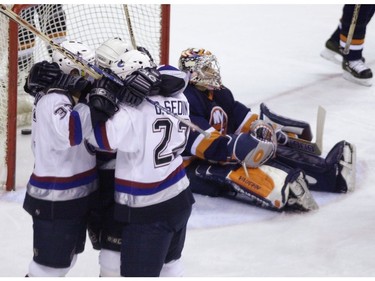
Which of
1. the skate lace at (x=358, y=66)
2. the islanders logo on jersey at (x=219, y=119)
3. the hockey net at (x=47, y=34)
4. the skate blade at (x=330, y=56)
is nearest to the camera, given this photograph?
the islanders logo on jersey at (x=219, y=119)

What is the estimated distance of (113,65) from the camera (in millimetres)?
3377

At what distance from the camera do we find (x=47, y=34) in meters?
5.09

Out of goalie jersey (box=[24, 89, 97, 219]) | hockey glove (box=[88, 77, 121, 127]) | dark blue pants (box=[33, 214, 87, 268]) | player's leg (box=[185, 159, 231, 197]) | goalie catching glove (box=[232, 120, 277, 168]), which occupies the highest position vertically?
hockey glove (box=[88, 77, 121, 127])

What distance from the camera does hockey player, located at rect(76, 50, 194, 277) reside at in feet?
10.8

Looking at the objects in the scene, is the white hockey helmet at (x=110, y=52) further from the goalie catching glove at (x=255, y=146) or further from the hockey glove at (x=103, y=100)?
the goalie catching glove at (x=255, y=146)

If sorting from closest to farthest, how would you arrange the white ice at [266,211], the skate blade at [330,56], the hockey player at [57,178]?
the hockey player at [57,178], the white ice at [266,211], the skate blade at [330,56]

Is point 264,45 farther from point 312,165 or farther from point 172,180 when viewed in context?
point 172,180

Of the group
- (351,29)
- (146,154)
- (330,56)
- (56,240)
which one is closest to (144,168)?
(146,154)

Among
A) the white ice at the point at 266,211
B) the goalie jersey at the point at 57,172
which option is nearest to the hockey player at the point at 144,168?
the goalie jersey at the point at 57,172

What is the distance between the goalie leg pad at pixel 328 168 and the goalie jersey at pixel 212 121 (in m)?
0.29

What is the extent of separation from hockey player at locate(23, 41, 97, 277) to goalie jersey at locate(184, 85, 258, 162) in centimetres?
122

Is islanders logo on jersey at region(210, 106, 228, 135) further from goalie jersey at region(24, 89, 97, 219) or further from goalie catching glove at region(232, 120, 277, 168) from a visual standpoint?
goalie jersey at region(24, 89, 97, 219)

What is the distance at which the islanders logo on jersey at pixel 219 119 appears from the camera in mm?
4758

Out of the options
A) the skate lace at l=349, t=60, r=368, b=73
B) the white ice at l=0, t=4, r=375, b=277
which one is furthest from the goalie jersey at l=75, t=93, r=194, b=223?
the skate lace at l=349, t=60, r=368, b=73
